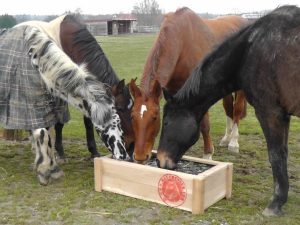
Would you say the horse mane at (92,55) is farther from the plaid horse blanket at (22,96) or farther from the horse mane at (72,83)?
the plaid horse blanket at (22,96)

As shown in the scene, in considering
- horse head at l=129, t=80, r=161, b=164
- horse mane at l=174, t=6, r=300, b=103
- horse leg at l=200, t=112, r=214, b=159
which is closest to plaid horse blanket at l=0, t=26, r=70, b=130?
horse head at l=129, t=80, r=161, b=164

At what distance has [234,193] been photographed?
417 centimetres

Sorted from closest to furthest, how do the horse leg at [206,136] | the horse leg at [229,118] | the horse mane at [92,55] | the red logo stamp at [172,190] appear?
1. the red logo stamp at [172,190]
2. the horse mane at [92,55]
3. the horse leg at [206,136]
4. the horse leg at [229,118]

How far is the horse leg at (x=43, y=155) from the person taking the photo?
4.38 metres

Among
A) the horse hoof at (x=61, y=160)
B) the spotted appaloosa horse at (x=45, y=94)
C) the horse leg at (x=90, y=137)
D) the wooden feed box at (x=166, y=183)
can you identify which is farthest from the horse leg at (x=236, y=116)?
the horse hoof at (x=61, y=160)

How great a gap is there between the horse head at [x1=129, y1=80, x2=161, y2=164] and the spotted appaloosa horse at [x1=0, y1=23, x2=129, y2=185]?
0.33 m

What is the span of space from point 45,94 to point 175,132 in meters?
1.43

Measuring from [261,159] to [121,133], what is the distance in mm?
2090

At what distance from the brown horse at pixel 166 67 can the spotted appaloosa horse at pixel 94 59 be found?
0.98 ft

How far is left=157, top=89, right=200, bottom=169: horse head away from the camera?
3.86 meters

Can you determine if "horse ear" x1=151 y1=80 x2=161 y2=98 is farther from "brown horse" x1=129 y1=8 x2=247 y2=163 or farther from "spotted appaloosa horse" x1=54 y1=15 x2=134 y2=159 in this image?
"spotted appaloosa horse" x1=54 y1=15 x2=134 y2=159

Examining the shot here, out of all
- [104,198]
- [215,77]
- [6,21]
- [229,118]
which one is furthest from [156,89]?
[6,21]

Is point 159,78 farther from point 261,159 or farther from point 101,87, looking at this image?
point 261,159

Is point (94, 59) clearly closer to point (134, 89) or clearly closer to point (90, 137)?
point (134, 89)
